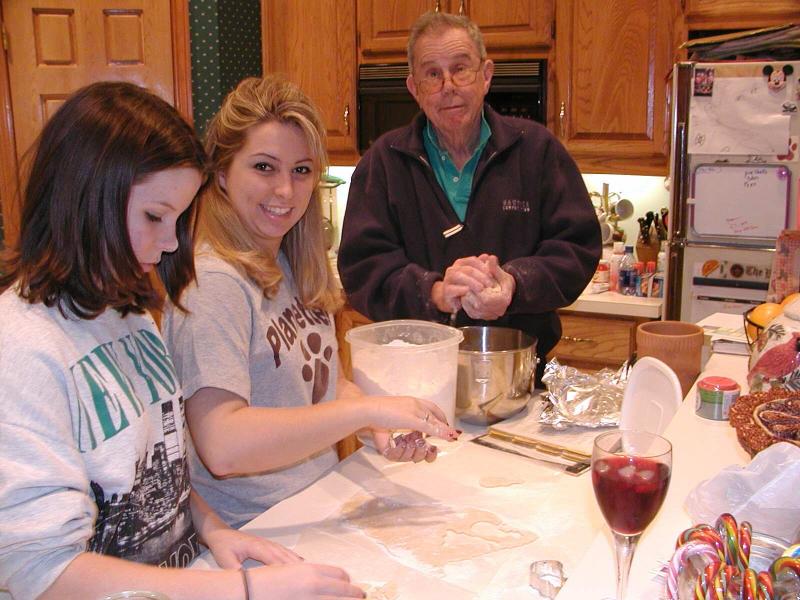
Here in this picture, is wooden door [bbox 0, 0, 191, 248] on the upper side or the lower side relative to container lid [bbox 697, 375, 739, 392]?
upper

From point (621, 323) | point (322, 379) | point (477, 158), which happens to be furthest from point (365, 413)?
point (621, 323)

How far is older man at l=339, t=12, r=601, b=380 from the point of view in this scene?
1.95 m

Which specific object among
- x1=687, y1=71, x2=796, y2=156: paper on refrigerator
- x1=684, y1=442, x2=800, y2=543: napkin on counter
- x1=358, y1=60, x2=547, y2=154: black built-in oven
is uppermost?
x1=358, y1=60, x2=547, y2=154: black built-in oven

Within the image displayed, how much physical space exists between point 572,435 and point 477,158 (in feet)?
2.88

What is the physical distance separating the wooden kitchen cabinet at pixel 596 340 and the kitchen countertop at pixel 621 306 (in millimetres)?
28

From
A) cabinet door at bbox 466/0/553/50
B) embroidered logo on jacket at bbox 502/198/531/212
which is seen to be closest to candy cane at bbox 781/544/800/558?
embroidered logo on jacket at bbox 502/198/531/212

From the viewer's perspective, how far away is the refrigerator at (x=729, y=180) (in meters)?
2.51

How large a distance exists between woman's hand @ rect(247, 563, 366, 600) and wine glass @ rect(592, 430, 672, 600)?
349 mm

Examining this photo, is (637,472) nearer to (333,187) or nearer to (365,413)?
(365,413)

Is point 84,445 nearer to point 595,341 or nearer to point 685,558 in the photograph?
point 685,558

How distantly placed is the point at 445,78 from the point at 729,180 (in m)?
1.21

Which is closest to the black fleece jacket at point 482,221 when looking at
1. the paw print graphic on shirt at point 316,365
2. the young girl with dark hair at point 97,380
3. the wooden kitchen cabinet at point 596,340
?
the paw print graphic on shirt at point 316,365

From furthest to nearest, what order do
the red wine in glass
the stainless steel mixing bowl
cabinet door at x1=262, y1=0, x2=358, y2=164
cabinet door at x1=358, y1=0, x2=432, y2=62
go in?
1. cabinet door at x1=262, y1=0, x2=358, y2=164
2. cabinet door at x1=358, y1=0, x2=432, y2=62
3. the stainless steel mixing bowl
4. the red wine in glass

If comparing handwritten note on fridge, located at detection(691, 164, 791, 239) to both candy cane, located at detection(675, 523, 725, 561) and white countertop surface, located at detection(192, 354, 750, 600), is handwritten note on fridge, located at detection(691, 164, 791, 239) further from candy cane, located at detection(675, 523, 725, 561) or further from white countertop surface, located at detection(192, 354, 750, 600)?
candy cane, located at detection(675, 523, 725, 561)
